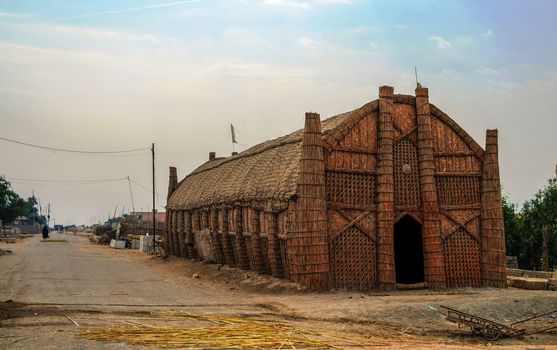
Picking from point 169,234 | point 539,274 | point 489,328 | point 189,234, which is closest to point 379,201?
point 489,328

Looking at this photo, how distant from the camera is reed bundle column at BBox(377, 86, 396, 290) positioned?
1945cm

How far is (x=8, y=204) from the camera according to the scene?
75.9m

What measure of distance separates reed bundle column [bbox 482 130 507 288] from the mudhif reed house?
4 cm

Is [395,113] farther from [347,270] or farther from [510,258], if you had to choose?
[510,258]

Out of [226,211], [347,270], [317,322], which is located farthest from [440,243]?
[226,211]

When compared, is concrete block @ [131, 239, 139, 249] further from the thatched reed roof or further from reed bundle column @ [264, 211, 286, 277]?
reed bundle column @ [264, 211, 286, 277]

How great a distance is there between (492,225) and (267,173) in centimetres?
873

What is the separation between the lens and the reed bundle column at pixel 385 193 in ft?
63.8

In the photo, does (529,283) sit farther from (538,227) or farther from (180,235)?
(180,235)

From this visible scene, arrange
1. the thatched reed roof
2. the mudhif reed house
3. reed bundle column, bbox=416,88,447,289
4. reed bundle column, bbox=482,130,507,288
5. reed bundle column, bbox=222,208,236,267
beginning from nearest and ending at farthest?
the mudhif reed house → the thatched reed roof → reed bundle column, bbox=416,88,447,289 → reed bundle column, bbox=482,130,507,288 → reed bundle column, bbox=222,208,236,267

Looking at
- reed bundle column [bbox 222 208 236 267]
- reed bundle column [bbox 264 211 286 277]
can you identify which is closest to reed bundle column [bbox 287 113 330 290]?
reed bundle column [bbox 264 211 286 277]

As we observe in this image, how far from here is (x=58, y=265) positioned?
29750 mm

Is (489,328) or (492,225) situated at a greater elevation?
(492,225)

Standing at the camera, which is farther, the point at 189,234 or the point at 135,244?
the point at 135,244
